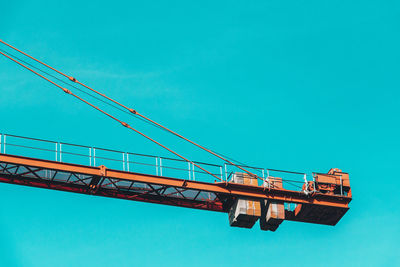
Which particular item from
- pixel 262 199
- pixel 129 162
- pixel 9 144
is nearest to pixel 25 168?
pixel 9 144

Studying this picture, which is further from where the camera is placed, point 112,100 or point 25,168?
point 112,100

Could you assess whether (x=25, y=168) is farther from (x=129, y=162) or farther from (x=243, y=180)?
(x=243, y=180)

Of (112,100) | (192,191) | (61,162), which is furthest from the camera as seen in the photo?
(112,100)

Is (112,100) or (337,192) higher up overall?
(112,100)

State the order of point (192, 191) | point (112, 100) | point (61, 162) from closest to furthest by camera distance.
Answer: point (61, 162)
point (192, 191)
point (112, 100)

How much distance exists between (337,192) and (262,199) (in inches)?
213

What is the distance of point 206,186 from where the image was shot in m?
62.2

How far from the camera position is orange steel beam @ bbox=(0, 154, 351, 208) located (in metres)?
58.6

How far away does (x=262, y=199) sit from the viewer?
207ft

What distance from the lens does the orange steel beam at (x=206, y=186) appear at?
58625 mm

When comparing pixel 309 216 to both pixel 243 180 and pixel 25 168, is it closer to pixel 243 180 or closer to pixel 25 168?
pixel 243 180

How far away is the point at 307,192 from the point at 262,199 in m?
3.04

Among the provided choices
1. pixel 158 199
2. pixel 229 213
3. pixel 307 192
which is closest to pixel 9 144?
pixel 158 199

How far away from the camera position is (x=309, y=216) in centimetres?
6512
